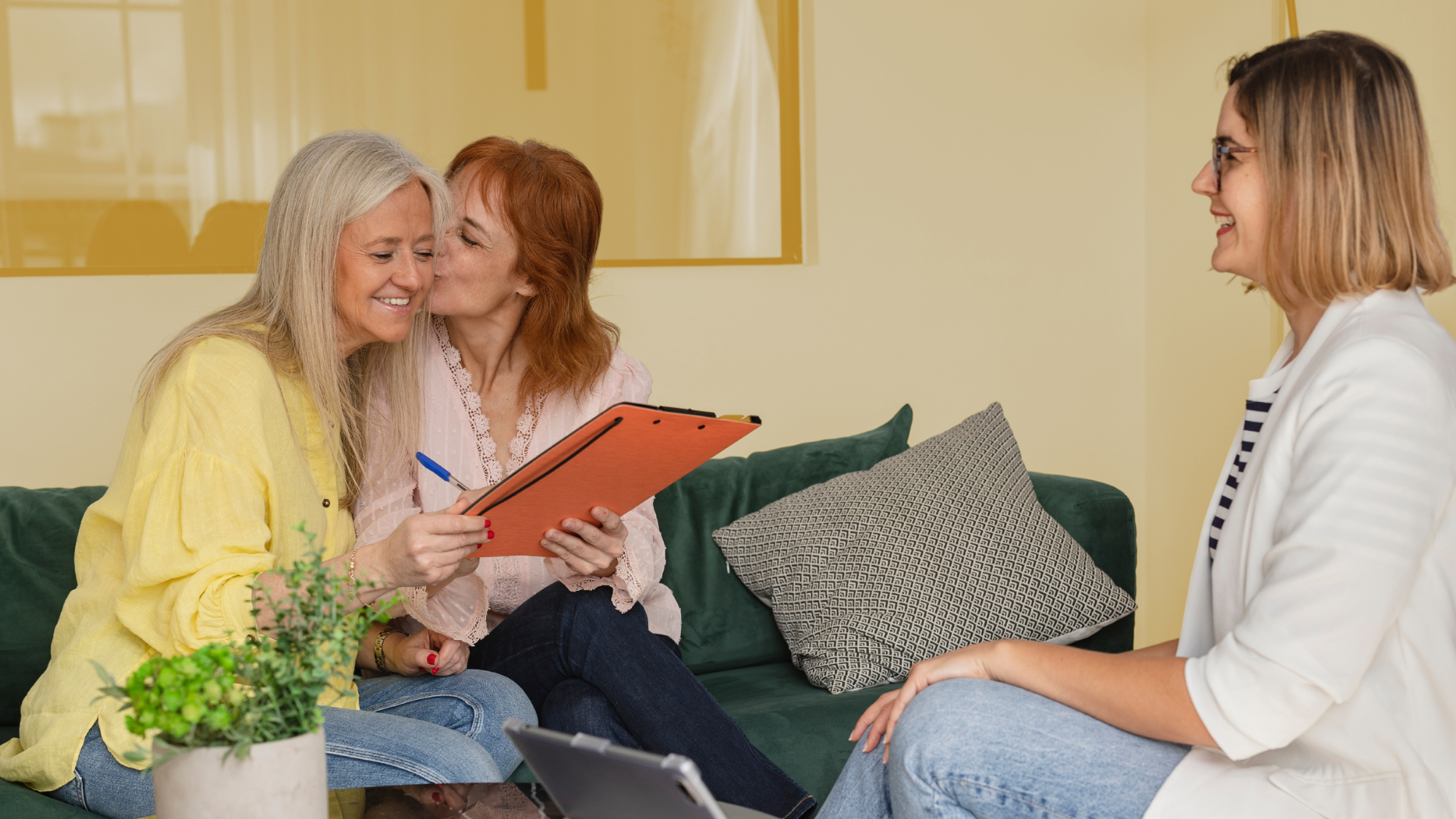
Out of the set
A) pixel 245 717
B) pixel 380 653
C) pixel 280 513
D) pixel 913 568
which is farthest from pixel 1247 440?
pixel 380 653

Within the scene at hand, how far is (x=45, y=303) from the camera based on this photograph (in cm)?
226

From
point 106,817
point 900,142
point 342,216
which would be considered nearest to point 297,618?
point 106,817

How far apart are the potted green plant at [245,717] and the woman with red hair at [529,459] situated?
71 cm

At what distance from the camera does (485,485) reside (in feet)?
6.22

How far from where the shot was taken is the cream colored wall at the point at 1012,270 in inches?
113

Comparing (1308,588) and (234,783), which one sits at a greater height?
(1308,588)

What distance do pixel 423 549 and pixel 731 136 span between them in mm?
1684

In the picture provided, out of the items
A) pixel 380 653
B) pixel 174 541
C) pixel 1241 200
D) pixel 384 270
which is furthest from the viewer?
pixel 380 653

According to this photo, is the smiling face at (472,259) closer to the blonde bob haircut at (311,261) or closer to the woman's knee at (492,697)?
the blonde bob haircut at (311,261)

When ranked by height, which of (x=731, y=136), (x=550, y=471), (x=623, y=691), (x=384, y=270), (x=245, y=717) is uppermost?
(x=731, y=136)

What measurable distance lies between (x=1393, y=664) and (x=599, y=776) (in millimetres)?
711

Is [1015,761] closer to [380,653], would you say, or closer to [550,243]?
[380,653]

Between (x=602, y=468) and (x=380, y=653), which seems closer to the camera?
Answer: (x=602, y=468)

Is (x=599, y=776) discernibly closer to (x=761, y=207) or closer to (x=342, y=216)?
(x=342, y=216)
